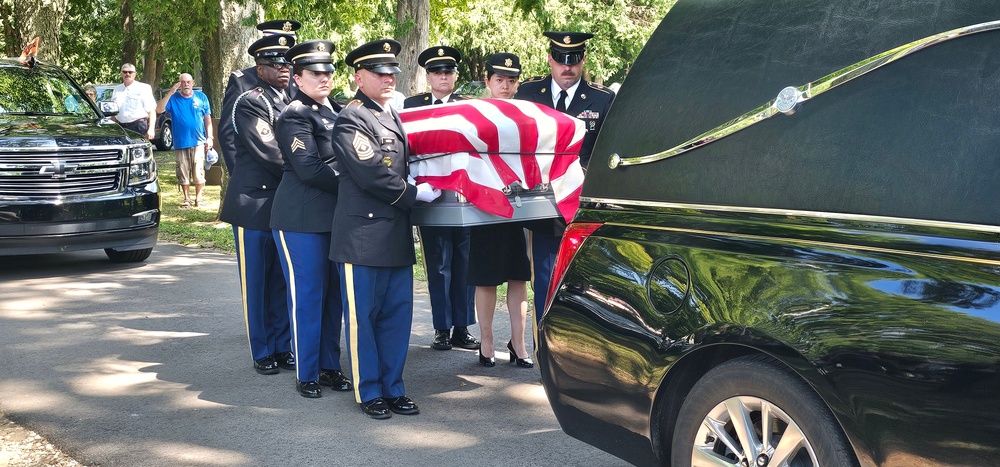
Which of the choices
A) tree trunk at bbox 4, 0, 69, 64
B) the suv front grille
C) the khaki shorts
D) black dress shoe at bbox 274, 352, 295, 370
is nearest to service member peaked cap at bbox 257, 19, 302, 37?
black dress shoe at bbox 274, 352, 295, 370

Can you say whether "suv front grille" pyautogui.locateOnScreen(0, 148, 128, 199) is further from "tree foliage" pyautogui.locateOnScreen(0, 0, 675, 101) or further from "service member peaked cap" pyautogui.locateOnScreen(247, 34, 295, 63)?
"tree foliage" pyautogui.locateOnScreen(0, 0, 675, 101)

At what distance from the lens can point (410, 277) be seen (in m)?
5.66

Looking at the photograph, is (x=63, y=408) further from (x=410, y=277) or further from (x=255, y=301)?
(x=410, y=277)

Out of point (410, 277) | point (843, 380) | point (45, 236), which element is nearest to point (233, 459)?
point (410, 277)

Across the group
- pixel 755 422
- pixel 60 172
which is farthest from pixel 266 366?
pixel 60 172

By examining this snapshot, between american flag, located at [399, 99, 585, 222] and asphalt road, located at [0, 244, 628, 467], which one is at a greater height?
american flag, located at [399, 99, 585, 222]

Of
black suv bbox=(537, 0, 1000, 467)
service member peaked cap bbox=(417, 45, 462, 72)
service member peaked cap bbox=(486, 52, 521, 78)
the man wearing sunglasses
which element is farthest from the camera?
the man wearing sunglasses

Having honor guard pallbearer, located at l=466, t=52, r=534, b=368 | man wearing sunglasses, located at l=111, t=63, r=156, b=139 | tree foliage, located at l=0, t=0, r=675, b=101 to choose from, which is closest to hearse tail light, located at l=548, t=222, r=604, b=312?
honor guard pallbearer, located at l=466, t=52, r=534, b=368

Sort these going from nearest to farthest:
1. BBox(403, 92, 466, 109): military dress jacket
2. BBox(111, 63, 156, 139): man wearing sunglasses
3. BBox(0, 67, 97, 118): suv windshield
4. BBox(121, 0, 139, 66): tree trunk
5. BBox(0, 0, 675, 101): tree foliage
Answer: BBox(403, 92, 466, 109): military dress jacket, BBox(0, 67, 97, 118): suv windshield, BBox(111, 63, 156, 139): man wearing sunglasses, BBox(0, 0, 675, 101): tree foliage, BBox(121, 0, 139, 66): tree trunk

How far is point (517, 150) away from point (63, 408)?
2786 mm

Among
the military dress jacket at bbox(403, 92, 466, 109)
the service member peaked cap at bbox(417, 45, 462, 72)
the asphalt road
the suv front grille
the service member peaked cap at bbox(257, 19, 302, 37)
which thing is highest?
the service member peaked cap at bbox(257, 19, 302, 37)

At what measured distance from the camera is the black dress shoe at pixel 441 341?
281 inches

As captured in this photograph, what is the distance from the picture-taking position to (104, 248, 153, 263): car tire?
10672 millimetres

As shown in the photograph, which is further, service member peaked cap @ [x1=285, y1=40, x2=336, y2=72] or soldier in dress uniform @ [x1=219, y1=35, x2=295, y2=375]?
soldier in dress uniform @ [x1=219, y1=35, x2=295, y2=375]
